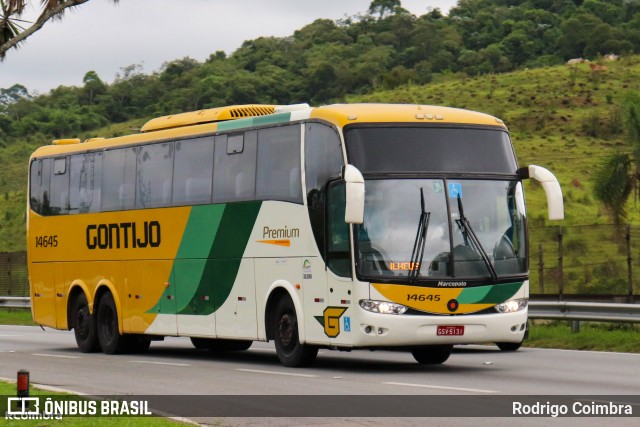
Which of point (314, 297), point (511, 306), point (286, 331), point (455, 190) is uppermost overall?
point (455, 190)

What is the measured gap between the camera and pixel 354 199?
16750 mm

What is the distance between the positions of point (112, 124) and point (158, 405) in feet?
316

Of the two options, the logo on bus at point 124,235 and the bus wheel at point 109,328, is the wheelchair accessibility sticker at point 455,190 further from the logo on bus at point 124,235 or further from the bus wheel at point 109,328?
the bus wheel at point 109,328

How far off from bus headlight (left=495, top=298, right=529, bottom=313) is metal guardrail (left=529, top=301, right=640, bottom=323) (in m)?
4.62

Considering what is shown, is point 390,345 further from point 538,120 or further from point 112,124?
point 112,124

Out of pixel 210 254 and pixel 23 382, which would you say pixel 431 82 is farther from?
pixel 23 382

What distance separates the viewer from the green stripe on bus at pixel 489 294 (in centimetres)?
1767

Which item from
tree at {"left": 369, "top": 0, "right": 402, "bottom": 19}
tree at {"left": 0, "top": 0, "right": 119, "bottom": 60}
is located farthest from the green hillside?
tree at {"left": 0, "top": 0, "right": 119, "bottom": 60}

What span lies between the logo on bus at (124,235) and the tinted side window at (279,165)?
3297mm

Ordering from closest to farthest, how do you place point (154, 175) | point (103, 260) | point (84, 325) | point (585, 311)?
point (154, 175), point (585, 311), point (103, 260), point (84, 325)

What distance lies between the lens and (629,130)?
1387 inches

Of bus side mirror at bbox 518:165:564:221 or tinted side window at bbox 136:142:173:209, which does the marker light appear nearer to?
bus side mirror at bbox 518:165:564:221

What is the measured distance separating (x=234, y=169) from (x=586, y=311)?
7132 millimetres

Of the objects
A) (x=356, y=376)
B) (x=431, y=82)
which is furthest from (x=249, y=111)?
(x=431, y=82)
